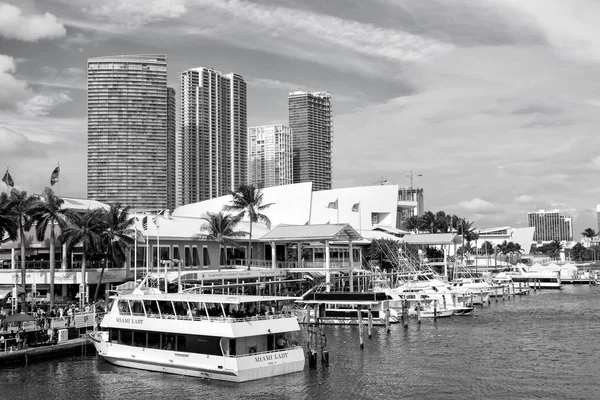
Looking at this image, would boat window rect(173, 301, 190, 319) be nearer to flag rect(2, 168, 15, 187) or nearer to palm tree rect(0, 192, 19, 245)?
palm tree rect(0, 192, 19, 245)

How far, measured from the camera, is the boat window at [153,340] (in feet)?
151

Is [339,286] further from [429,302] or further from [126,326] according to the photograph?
[126,326]

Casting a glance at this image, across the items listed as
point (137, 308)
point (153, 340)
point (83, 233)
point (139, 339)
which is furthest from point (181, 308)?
point (83, 233)

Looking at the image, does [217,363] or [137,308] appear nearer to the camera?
[217,363]

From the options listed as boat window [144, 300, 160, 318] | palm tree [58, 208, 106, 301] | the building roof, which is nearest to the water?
boat window [144, 300, 160, 318]

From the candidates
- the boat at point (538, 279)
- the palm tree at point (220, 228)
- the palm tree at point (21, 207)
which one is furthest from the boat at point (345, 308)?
the boat at point (538, 279)

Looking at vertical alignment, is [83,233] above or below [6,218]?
below

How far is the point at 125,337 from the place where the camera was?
48.3 metres

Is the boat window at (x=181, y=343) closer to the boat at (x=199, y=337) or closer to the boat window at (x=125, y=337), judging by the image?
the boat at (x=199, y=337)

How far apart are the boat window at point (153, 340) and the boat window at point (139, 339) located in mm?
582

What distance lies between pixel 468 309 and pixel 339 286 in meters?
21.6

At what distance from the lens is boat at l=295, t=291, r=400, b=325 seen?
2689 inches

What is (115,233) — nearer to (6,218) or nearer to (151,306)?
(6,218)

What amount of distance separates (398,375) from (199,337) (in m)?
13.6
